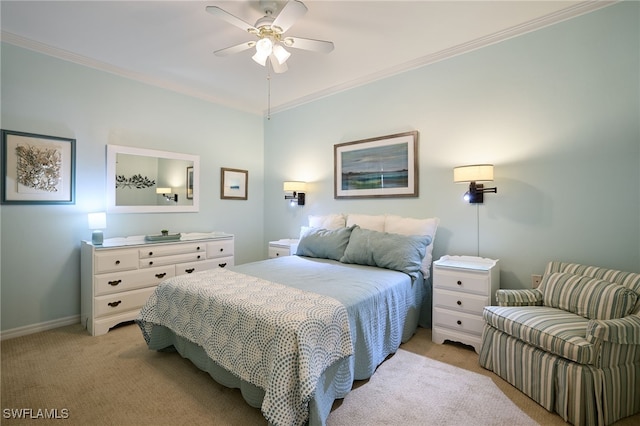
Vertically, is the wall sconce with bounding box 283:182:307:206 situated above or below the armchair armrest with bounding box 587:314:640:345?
above

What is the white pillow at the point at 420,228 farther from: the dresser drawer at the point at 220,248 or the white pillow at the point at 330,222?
the dresser drawer at the point at 220,248

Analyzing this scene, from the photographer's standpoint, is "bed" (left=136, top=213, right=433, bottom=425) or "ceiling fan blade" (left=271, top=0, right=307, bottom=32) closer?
"bed" (left=136, top=213, right=433, bottom=425)

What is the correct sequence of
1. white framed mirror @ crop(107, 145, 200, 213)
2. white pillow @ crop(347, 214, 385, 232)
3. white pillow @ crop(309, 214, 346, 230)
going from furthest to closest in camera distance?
white pillow @ crop(309, 214, 346, 230), white framed mirror @ crop(107, 145, 200, 213), white pillow @ crop(347, 214, 385, 232)

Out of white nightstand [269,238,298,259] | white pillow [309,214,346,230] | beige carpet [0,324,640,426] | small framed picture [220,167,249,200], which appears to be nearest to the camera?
beige carpet [0,324,640,426]

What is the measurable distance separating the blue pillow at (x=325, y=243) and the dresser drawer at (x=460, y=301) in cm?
97

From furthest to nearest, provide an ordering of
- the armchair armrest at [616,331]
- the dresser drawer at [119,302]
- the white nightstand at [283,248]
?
the white nightstand at [283,248], the dresser drawer at [119,302], the armchair armrest at [616,331]

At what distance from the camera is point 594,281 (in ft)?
6.38

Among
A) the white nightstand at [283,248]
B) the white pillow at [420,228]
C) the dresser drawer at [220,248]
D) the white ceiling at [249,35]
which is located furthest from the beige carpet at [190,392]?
the white ceiling at [249,35]

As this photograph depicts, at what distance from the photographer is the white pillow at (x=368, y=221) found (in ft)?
10.4

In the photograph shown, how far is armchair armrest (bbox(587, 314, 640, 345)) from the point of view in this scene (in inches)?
61.3

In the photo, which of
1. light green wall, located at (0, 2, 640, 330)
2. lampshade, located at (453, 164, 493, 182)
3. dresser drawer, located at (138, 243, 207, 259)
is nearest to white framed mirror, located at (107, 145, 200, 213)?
light green wall, located at (0, 2, 640, 330)

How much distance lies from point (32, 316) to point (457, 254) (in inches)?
164

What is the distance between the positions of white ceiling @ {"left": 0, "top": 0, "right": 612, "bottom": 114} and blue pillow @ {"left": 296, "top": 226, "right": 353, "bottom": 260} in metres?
1.82

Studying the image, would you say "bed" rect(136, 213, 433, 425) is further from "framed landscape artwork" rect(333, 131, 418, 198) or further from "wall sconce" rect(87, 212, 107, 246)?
"wall sconce" rect(87, 212, 107, 246)
